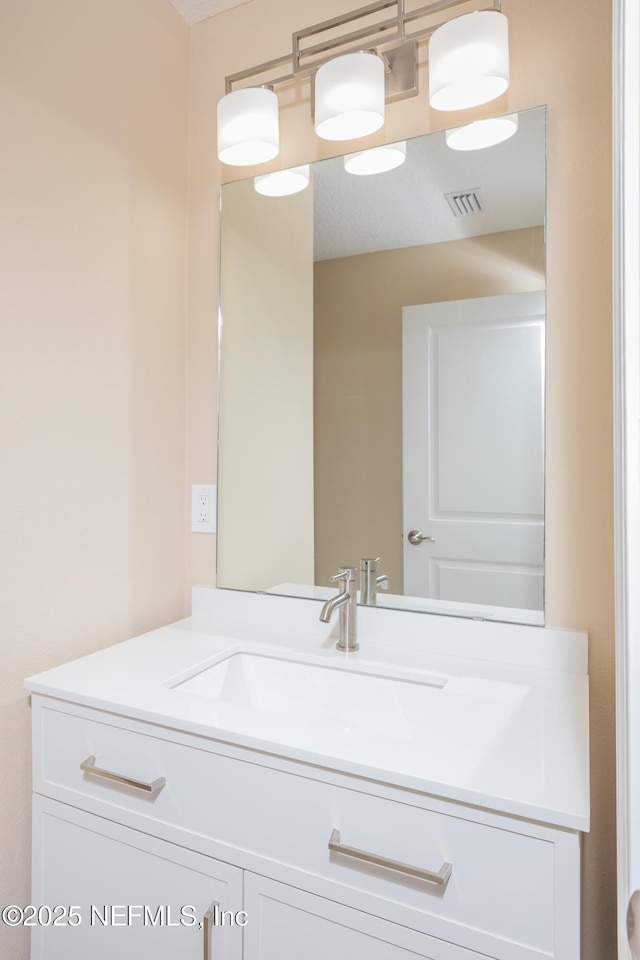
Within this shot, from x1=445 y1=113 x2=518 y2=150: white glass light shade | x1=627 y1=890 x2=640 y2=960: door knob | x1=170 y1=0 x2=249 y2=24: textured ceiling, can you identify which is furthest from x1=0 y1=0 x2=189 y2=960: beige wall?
x1=627 y1=890 x2=640 y2=960: door knob

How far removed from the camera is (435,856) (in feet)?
2.54

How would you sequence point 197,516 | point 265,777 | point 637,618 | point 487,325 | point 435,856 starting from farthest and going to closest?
point 197,516, point 487,325, point 265,777, point 435,856, point 637,618

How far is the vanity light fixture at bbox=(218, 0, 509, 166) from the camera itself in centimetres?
117

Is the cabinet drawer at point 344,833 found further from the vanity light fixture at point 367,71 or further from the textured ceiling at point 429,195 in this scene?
the vanity light fixture at point 367,71

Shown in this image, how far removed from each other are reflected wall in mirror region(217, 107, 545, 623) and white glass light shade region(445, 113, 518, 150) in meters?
→ 0.02

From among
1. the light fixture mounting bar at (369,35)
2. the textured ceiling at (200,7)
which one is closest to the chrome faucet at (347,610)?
the light fixture mounting bar at (369,35)

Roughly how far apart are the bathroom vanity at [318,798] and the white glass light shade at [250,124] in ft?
3.71

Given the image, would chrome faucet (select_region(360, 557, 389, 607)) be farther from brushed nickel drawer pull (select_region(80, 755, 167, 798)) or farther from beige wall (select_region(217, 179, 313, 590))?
brushed nickel drawer pull (select_region(80, 755, 167, 798))

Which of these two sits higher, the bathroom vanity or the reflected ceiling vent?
the reflected ceiling vent

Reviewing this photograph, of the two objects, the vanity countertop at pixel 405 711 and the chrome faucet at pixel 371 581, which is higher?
the chrome faucet at pixel 371 581

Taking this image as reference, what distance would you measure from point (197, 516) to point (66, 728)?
0.65 metres

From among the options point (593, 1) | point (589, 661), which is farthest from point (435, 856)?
point (593, 1)

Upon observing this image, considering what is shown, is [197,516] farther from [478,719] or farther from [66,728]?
[478,719]

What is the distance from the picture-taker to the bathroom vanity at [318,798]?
29.5 inches
